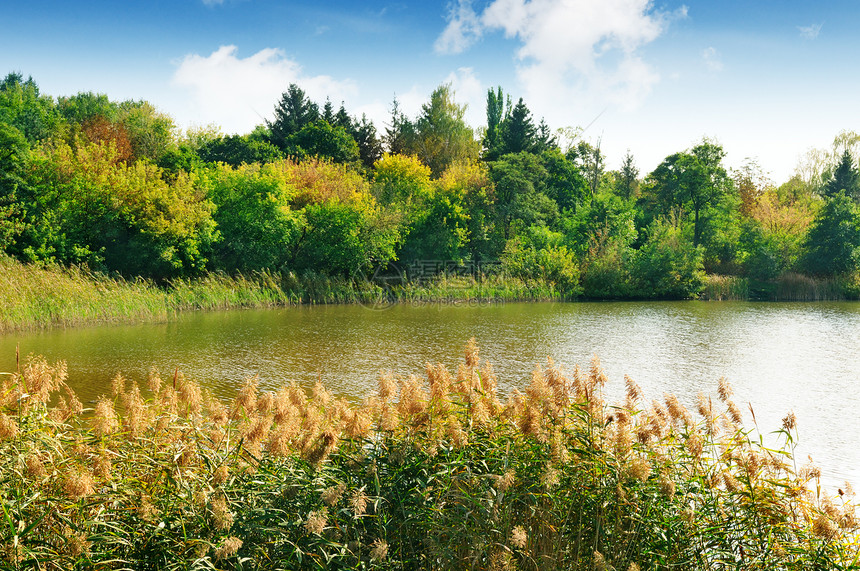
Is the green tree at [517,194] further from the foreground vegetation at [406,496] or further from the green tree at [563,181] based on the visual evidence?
the foreground vegetation at [406,496]

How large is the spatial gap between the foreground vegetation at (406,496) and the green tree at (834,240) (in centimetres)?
3769

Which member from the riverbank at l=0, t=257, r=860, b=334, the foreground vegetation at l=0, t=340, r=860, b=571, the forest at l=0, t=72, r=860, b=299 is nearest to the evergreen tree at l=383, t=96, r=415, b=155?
Answer: the forest at l=0, t=72, r=860, b=299

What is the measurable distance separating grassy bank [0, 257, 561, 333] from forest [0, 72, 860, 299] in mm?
1219

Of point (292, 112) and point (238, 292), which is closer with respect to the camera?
point (238, 292)

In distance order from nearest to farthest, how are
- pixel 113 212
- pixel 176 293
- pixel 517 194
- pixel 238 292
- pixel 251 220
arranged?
1. pixel 176 293
2. pixel 113 212
3. pixel 238 292
4. pixel 251 220
5. pixel 517 194

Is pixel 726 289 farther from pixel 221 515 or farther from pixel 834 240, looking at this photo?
pixel 221 515

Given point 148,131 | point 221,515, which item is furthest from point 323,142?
point 221,515

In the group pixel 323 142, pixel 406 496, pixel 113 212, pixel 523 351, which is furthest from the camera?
pixel 323 142

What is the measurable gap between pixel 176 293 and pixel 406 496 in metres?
23.6

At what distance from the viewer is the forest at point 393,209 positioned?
85.5ft

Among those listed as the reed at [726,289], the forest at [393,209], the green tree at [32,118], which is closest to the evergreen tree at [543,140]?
the forest at [393,209]

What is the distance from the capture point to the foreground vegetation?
10.4 ft

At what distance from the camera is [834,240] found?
115 ft

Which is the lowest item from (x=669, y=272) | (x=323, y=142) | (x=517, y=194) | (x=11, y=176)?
(x=669, y=272)
